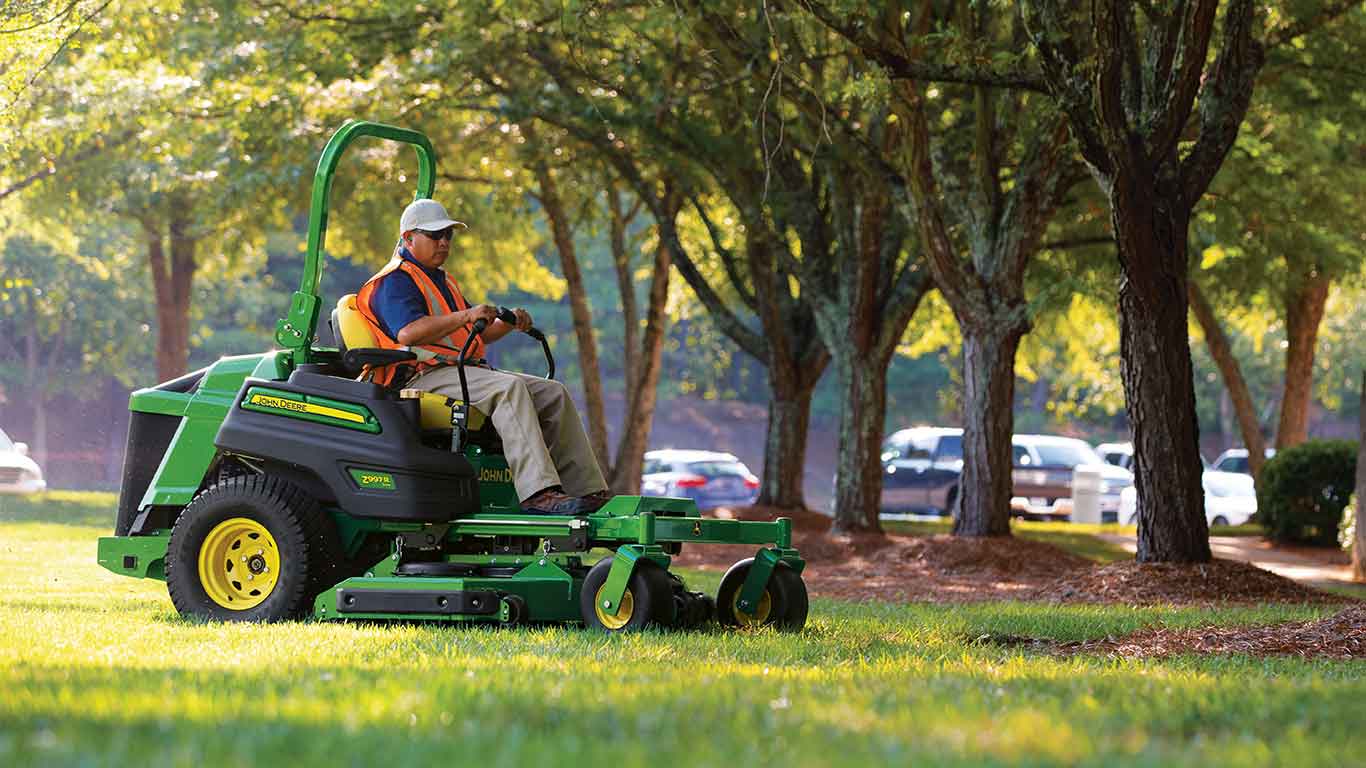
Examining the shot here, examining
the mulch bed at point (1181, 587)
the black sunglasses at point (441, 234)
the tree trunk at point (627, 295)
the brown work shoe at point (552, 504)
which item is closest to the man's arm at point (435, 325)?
the black sunglasses at point (441, 234)

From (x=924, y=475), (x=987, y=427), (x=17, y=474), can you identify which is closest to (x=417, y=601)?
(x=987, y=427)

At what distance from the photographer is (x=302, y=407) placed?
9.52 meters

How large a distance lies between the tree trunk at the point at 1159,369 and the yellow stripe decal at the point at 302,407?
21.7ft

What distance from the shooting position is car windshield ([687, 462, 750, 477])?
36.6 meters

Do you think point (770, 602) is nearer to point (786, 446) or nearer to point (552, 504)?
point (552, 504)

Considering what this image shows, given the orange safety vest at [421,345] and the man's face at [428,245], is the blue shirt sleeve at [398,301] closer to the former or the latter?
the orange safety vest at [421,345]

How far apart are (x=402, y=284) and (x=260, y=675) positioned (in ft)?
12.3

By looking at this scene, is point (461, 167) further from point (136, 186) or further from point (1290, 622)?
point (1290, 622)

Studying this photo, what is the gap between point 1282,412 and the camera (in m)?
28.3

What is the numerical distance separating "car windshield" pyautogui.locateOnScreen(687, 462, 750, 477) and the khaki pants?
1057 inches

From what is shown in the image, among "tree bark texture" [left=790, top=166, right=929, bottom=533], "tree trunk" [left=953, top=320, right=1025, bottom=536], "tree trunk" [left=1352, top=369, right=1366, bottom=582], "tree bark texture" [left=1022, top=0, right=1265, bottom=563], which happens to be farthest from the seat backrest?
"tree bark texture" [left=790, top=166, right=929, bottom=533]

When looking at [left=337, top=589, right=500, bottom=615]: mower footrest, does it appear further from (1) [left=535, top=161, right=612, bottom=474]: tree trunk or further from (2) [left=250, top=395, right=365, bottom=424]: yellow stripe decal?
(1) [left=535, top=161, right=612, bottom=474]: tree trunk

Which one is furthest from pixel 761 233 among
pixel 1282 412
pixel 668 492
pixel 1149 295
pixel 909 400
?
pixel 909 400

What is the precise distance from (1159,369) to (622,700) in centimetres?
920
